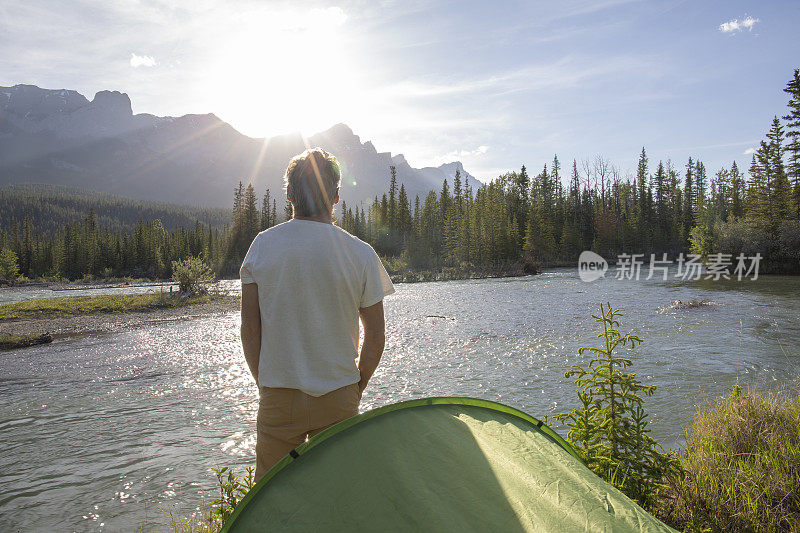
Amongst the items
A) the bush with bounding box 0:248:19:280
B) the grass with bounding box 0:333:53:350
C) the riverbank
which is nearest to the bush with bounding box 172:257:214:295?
the riverbank

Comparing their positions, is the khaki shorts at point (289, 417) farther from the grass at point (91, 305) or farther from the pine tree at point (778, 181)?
the pine tree at point (778, 181)

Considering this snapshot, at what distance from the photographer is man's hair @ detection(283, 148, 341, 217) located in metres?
2.31

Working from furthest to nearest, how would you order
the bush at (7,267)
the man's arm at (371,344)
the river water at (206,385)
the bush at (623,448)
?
the bush at (7,267), the river water at (206,385), the bush at (623,448), the man's arm at (371,344)

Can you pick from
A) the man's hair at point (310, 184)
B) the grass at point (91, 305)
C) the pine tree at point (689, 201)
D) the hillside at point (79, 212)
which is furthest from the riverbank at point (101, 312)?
the hillside at point (79, 212)

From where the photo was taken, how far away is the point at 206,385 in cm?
935

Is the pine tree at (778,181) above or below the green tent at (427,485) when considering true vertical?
above

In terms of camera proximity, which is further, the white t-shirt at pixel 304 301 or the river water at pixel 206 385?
the river water at pixel 206 385

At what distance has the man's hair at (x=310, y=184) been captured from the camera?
90.8 inches

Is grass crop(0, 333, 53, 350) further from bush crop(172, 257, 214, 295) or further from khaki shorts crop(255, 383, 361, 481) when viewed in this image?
khaki shorts crop(255, 383, 361, 481)

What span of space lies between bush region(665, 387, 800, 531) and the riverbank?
1873 centimetres

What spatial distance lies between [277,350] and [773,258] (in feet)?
151

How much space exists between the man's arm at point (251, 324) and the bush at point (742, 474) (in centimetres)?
293

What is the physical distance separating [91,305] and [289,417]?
85.4 feet

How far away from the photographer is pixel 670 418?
6.65 meters
